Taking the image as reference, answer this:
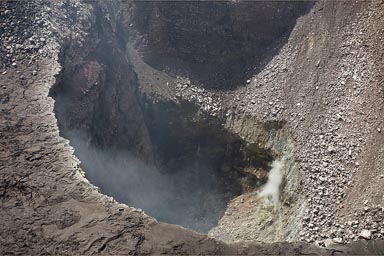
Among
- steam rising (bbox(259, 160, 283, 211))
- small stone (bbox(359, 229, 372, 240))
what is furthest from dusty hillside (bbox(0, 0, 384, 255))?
steam rising (bbox(259, 160, 283, 211))

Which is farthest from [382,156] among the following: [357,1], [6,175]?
[6,175]

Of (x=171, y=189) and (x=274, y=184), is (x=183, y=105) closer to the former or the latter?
(x=171, y=189)

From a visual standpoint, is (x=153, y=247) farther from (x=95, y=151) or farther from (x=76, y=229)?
(x=95, y=151)

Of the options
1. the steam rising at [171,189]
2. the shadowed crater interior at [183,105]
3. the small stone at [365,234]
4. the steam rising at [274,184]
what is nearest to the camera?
the small stone at [365,234]

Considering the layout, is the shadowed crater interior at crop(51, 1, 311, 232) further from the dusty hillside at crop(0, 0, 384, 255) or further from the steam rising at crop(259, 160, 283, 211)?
the steam rising at crop(259, 160, 283, 211)

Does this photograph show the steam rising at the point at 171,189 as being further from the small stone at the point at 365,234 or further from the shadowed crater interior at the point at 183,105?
the small stone at the point at 365,234

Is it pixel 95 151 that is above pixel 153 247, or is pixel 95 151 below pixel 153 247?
above

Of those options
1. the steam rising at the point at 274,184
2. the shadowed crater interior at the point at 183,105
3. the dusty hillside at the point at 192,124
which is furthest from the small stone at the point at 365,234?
the shadowed crater interior at the point at 183,105
